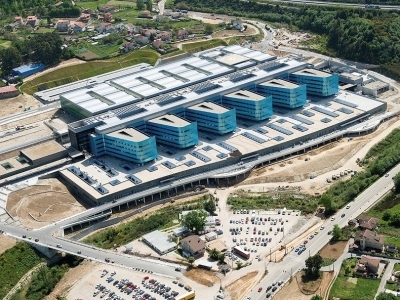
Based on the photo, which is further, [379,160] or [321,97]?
[321,97]

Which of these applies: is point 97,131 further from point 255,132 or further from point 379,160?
point 379,160

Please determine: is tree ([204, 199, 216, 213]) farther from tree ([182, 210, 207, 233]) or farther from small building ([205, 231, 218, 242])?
small building ([205, 231, 218, 242])

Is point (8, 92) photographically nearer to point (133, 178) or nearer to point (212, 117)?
point (133, 178)

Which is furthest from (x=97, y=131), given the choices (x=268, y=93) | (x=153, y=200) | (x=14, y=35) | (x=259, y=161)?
(x=14, y=35)

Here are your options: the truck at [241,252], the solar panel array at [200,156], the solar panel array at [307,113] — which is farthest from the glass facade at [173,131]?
the truck at [241,252]

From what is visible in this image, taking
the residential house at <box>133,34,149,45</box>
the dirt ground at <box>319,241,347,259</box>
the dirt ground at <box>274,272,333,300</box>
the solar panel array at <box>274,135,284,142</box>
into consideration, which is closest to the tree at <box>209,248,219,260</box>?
the dirt ground at <box>274,272,333,300</box>

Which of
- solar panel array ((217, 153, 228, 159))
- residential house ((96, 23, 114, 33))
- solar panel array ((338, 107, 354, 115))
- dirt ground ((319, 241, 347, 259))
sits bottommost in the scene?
dirt ground ((319, 241, 347, 259))
